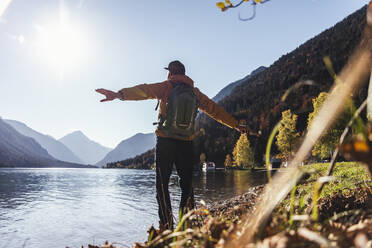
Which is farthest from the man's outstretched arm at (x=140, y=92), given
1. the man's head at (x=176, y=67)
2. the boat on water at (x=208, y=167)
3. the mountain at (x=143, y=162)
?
the mountain at (x=143, y=162)

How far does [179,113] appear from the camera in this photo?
12.5 feet

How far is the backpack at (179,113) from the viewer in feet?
12.5

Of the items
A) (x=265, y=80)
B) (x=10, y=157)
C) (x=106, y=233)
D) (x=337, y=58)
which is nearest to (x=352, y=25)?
(x=337, y=58)

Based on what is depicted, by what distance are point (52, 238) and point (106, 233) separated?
185 centimetres

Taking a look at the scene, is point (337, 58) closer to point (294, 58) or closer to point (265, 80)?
point (294, 58)

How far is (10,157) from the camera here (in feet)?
650

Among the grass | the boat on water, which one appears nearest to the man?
the grass

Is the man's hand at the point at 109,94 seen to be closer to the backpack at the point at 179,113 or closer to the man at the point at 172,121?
the man at the point at 172,121

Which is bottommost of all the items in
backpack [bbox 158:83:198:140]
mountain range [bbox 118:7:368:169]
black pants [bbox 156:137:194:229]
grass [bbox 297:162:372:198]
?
grass [bbox 297:162:372:198]

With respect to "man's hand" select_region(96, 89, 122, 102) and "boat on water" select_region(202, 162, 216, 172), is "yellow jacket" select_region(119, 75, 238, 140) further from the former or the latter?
"boat on water" select_region(202, 162, 216, 172)

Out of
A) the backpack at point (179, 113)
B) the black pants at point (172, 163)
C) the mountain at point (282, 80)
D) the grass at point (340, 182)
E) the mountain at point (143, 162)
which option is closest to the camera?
the black pants at point (172, 163)

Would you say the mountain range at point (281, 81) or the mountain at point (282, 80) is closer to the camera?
the mountain range at point (281, 81)

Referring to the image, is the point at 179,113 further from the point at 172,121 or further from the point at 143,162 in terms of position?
the point at 143,162

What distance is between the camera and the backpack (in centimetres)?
379
